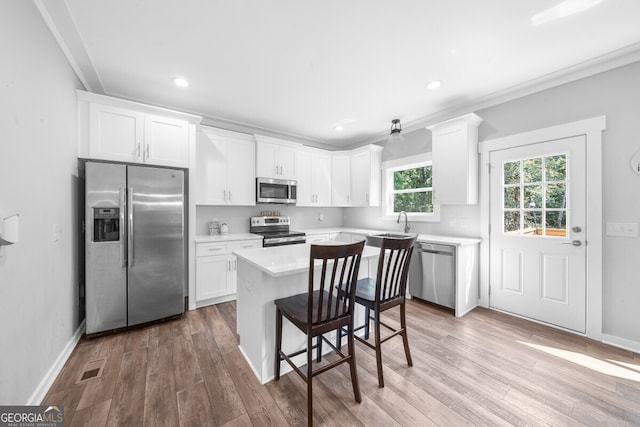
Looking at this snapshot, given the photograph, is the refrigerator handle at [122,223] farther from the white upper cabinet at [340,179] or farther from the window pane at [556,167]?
the window pane at [556,167]

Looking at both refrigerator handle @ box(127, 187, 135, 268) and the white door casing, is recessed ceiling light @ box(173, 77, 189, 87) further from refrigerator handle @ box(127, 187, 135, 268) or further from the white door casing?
the white door casing

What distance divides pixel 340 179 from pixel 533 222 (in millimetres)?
3032

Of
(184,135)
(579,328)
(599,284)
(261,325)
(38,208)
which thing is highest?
(184,135)

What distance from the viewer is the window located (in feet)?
8.79

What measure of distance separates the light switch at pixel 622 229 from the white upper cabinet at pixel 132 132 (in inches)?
182

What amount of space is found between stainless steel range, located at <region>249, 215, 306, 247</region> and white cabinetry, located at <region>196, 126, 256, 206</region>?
392mm

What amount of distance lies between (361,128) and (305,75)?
1.95 meters

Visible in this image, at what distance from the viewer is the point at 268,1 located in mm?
1688

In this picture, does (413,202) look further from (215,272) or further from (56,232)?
(56,232)

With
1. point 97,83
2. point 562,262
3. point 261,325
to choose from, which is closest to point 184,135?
point 97,83

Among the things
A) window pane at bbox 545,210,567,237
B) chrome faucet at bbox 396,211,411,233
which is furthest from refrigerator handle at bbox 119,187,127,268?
window pane at bbox 545,210,567,237

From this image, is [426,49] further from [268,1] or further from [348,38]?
[268,1]

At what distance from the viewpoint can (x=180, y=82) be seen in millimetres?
2727

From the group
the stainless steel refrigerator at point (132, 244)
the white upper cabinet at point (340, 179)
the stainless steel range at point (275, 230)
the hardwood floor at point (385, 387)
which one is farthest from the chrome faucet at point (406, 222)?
the stainless steel refrigerator at point (132, 244)
